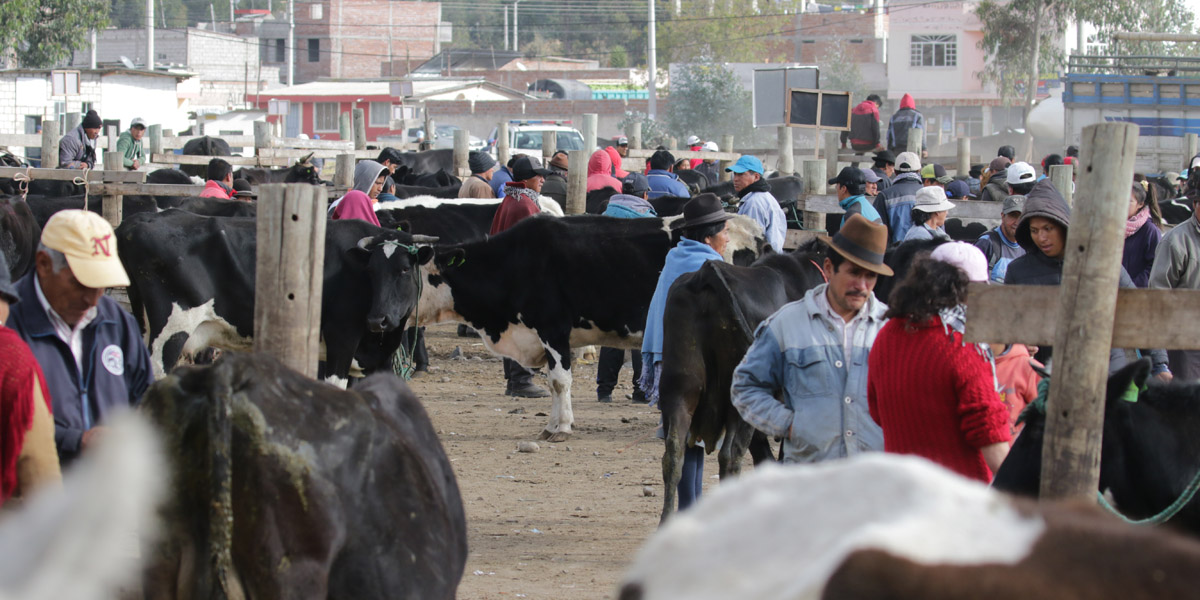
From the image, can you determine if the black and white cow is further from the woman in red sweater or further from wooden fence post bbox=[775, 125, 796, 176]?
wooden fence post bbox=[775, 125, 796, 176]

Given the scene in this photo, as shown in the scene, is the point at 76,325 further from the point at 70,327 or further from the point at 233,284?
the point at 233,284

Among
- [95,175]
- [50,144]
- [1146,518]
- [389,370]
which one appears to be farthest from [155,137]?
[1146,518]

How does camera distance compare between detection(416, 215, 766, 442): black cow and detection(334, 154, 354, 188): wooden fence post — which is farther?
detection(334, 154, 354, 188): wooden fence post

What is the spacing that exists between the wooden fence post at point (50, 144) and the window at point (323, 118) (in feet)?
153

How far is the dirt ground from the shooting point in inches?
252

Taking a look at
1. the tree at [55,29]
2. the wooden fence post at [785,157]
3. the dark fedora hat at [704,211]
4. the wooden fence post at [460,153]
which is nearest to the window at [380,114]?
the tree at [55,29]

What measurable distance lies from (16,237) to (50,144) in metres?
7.54

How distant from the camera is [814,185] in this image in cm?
1160

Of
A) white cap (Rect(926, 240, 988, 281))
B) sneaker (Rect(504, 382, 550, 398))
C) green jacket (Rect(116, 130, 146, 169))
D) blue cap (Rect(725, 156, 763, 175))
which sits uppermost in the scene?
green jacket (Rect(116, 130, 146, 169))

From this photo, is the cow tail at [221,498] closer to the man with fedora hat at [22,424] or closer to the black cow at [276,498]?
the black cow at [276,498]

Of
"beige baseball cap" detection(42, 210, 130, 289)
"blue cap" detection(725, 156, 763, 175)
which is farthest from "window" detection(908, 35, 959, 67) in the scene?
"beige baseball cap" detection(42, 210, 130, 289)

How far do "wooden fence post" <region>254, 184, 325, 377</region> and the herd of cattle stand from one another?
1.17ft

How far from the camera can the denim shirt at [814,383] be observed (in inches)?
178

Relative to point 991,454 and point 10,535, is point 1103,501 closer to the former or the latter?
point 991,454
